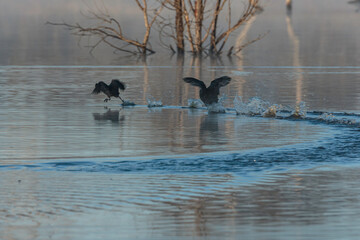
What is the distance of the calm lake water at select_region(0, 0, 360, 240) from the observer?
742 centimetres

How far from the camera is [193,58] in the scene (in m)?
31.4

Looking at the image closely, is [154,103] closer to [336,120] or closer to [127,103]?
[127,103]

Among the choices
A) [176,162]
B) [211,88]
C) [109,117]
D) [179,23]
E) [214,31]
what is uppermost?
[179,23]

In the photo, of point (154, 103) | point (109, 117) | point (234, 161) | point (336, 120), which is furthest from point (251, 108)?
point (234, 161)

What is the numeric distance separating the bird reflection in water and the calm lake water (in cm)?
3

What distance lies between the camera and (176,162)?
10.3 meters

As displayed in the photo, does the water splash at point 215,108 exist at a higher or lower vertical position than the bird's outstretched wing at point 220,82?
lower

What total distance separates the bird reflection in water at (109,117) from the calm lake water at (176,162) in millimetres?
29

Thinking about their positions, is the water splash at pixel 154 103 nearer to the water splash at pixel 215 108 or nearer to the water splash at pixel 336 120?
the water splash at pixel 215 108

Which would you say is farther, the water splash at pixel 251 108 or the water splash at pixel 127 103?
the water splash at pixel 127 103

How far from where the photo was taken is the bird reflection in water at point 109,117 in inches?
570

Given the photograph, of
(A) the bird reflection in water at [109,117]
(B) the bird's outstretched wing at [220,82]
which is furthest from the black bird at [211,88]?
(A) the bird reflection in water at [109,117]

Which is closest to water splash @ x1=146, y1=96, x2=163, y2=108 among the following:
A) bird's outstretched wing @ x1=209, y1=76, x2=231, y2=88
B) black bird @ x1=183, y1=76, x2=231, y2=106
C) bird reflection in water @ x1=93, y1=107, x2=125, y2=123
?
bird reflection in water @ x1=93, y1=107, x2=125, y2=123

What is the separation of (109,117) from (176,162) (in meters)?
4.81
